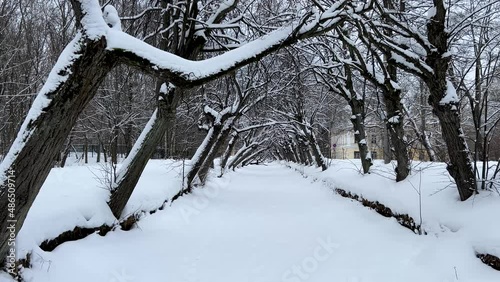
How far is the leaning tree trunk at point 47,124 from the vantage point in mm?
3236

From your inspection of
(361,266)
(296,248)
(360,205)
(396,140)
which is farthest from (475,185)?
(360,205)

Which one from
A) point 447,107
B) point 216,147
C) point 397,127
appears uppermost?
point 447,107

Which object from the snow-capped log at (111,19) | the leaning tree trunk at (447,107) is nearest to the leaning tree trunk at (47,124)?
the snow-capped log at (111,19)

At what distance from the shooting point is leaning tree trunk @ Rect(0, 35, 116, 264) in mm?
3236

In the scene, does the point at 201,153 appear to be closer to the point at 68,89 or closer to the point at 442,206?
the point at 442,206

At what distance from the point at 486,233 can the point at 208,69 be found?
11.8ft

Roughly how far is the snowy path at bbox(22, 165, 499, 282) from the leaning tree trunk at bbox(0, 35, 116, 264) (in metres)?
0.84

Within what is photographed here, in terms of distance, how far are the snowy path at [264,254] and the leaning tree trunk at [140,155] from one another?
60 centimetres

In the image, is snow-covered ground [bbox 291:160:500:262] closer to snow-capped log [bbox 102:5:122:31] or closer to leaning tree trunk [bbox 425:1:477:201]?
leaning tree trunk [bbox 425:1:477:201]

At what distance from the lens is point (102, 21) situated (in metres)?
3.50

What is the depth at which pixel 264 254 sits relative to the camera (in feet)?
17.3

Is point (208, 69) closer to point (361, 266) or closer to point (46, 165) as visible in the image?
→ point (46, 165)

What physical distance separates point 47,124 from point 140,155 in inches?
121

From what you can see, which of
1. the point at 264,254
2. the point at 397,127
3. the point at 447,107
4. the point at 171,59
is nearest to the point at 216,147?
the point at 397,127
